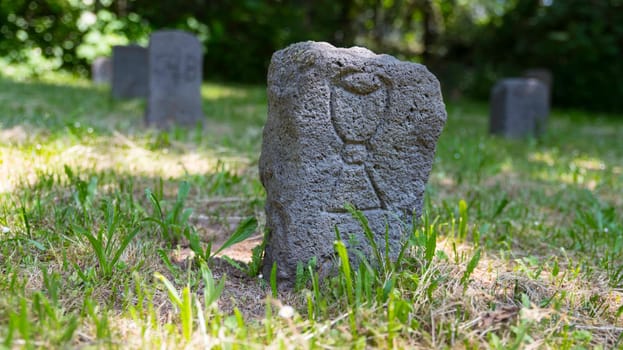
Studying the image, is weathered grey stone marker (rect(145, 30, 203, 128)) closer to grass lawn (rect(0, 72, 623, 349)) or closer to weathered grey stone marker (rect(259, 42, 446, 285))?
grass lawn (rect(0, 72, 623, 349))

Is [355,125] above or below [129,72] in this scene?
above

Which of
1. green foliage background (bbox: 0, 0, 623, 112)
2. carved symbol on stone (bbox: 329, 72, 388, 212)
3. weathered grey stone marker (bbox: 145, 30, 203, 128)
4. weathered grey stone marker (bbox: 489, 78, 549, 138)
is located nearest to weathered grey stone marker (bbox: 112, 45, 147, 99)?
weathered grey stone marker (bbox: 145, 30, 203, 128)

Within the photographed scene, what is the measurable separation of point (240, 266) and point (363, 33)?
15.3 meters

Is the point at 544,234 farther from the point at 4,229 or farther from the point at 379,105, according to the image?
the point at 4,229

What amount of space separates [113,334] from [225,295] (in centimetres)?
50

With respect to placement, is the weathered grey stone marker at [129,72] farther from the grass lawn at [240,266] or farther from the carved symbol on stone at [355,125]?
the carved symbol on stone at [355,125]

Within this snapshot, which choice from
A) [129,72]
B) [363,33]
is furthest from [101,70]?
[363,33]

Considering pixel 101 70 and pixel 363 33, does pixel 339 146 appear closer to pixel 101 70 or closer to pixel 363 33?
pixel 101 70

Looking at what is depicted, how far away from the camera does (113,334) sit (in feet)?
6.00

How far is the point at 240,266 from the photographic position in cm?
252

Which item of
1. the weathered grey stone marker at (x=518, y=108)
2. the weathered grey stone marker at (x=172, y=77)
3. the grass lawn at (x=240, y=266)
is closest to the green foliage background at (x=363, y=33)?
the weathered grey stone marker at (x=518, y=108)

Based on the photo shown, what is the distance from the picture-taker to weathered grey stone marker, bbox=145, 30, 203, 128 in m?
6.23

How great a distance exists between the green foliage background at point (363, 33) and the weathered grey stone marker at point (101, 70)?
95 cm

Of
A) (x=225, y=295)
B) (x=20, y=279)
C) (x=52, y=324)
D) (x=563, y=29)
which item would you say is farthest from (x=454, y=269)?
(x=563, y=29)
